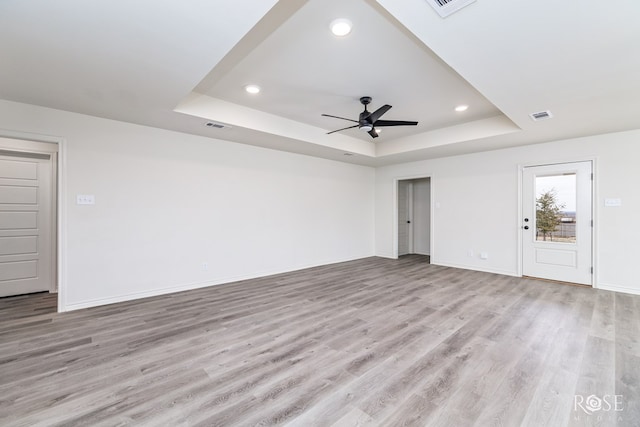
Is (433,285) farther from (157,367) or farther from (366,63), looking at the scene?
(157,367)

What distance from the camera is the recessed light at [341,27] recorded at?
227 cm

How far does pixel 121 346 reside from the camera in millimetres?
2600

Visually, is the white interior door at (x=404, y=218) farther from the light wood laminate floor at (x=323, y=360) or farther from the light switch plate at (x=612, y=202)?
the light switch plate at (x=612, y=202)

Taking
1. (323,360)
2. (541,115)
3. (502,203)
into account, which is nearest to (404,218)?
(502,203)

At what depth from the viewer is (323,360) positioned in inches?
92.7

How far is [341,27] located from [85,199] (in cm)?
384

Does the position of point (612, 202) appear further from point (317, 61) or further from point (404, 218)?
point (317, 61)

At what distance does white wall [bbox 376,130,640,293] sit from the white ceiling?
496mm

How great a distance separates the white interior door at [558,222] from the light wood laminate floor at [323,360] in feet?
2.65

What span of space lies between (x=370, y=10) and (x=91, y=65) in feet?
8.10

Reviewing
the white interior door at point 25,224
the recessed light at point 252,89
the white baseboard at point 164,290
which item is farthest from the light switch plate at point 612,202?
the white interior door at point 25,224

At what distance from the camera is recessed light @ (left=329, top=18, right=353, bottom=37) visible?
2270 mm

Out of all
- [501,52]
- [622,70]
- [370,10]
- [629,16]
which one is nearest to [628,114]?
[622,70]

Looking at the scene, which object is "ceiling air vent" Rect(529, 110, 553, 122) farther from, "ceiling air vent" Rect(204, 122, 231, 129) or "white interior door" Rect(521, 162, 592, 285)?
"ceiling air vent" Rect(204, 122, 231, 129)
